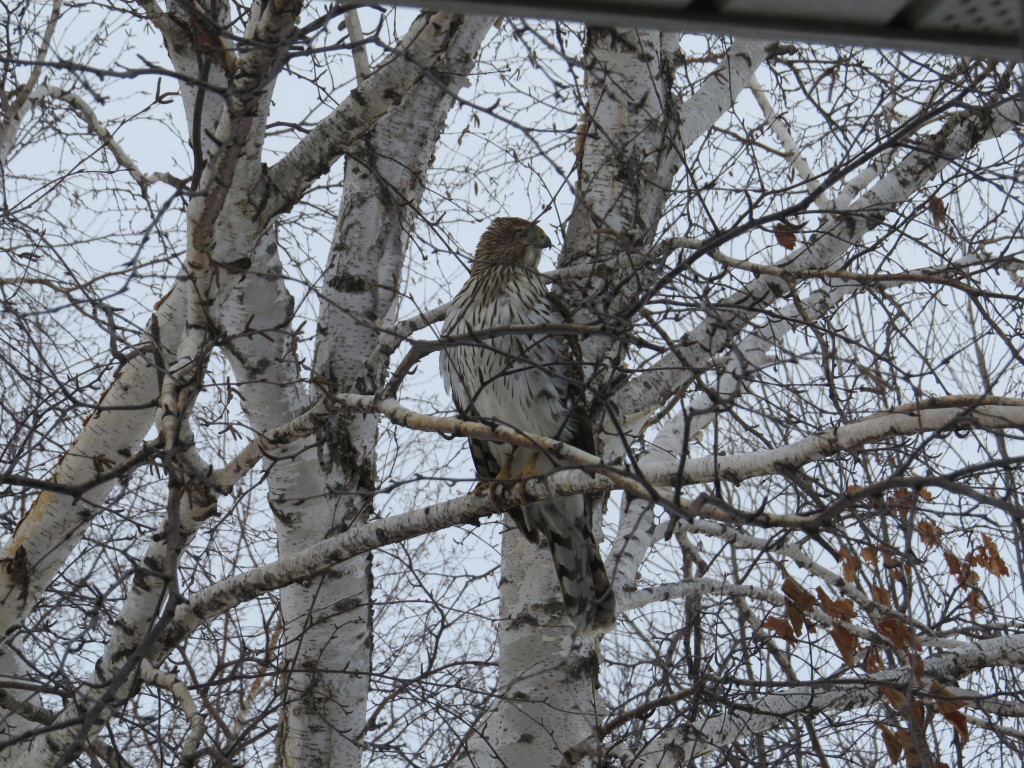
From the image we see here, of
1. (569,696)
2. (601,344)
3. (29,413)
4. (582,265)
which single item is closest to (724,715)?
(569,696)

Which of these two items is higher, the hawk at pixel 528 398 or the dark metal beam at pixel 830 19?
the hawk at pixel 528 398

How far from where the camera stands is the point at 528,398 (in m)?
4.32

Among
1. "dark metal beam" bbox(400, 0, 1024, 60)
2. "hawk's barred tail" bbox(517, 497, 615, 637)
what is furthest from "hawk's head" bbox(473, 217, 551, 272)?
"dark metal beam" bbox(400, 0, 1024, 60)

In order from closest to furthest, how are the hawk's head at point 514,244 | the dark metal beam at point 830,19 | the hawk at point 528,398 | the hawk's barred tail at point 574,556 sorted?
the dark metal beam at point 830,19 → the hawk's barred tail at point 574,556 → the hawk at point 528,398 → the hawk's head at point 514,244

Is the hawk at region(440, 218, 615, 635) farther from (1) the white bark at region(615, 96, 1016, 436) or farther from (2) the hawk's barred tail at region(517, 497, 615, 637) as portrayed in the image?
(1) the white bark at region(615, 96, 1016, 436)

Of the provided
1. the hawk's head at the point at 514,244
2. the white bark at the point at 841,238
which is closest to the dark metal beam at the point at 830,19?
the white bark at the point at 841,238

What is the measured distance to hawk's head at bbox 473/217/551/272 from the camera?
4816 mm

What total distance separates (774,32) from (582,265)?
2.47 metres

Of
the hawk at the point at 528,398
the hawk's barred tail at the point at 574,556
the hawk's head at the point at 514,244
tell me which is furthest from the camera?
the hawk's head at the point at 514,244

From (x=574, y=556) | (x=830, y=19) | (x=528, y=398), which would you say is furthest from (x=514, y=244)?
(x=830, y=19)

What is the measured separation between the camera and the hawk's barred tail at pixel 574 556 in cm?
374

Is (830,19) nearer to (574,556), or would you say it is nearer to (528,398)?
(574,556)

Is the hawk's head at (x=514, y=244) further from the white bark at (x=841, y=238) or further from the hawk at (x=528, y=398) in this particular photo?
the white bark at (x=841, y=238)

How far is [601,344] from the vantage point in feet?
12.7
